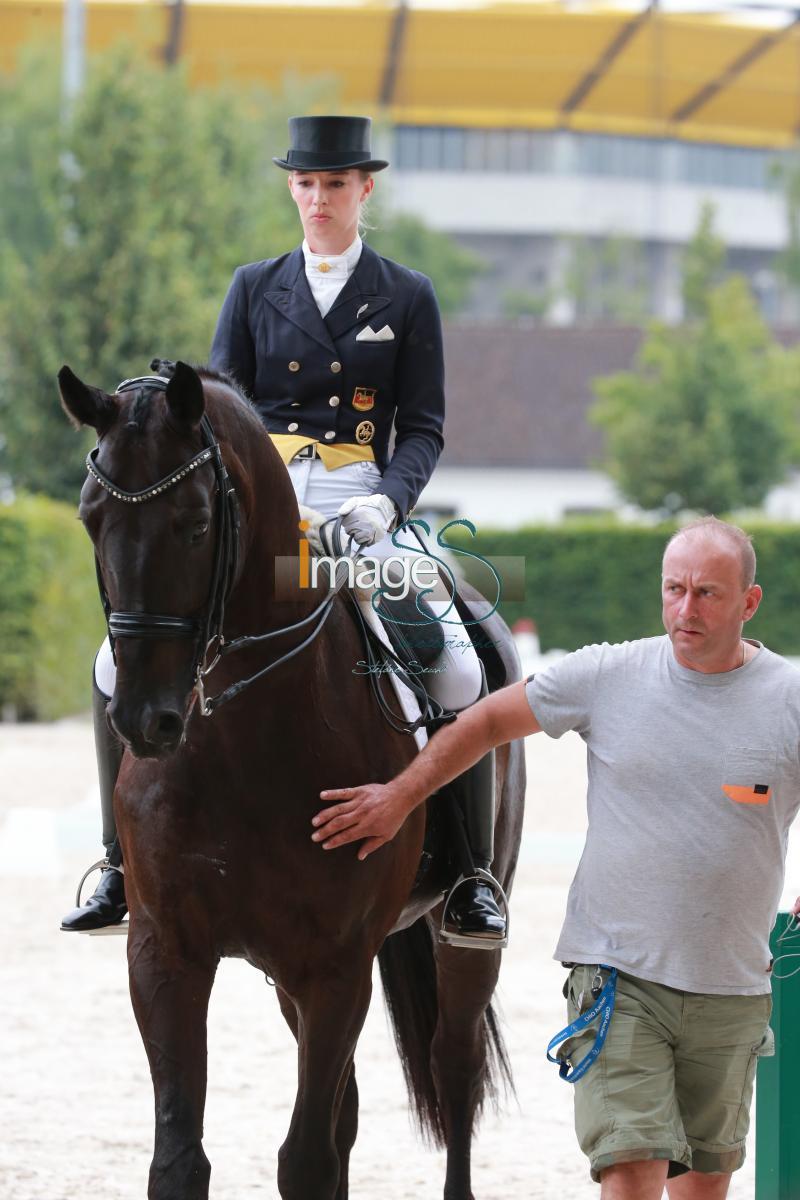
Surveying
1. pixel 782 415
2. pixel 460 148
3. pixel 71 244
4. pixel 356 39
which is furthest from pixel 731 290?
pixel 460 148

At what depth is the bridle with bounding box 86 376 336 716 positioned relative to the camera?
3.46 meters

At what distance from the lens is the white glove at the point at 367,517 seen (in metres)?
4.34

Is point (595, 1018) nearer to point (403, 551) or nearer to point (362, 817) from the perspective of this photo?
point (362, 817)

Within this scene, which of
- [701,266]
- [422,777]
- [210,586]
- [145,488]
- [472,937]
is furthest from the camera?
[701,266]

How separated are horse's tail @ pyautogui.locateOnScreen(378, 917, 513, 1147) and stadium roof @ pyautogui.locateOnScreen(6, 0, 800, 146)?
5465 cm

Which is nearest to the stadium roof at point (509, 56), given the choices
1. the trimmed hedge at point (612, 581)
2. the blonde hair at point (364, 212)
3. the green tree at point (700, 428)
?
the green tree at point (700, 428)

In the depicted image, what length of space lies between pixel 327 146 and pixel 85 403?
4.81 feet

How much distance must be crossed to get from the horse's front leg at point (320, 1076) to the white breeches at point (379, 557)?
94cm

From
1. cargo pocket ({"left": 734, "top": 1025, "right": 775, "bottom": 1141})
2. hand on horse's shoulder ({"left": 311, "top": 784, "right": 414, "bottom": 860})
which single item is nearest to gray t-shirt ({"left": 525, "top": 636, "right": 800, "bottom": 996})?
cargo pocket ({"left": 734, "top": 1025, "right": 775, "bottom": 1141})

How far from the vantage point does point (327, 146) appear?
470 centimetres

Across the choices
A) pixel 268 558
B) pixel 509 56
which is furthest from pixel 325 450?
pixel 509 56

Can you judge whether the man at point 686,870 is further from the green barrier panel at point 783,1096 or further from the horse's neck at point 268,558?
the green barrier panel at point 783,1096

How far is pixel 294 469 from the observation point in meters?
4.68

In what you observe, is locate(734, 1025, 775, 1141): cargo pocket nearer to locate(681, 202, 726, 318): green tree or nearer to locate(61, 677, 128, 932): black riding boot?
locate(61, 677, 128, 932): black riding boot
